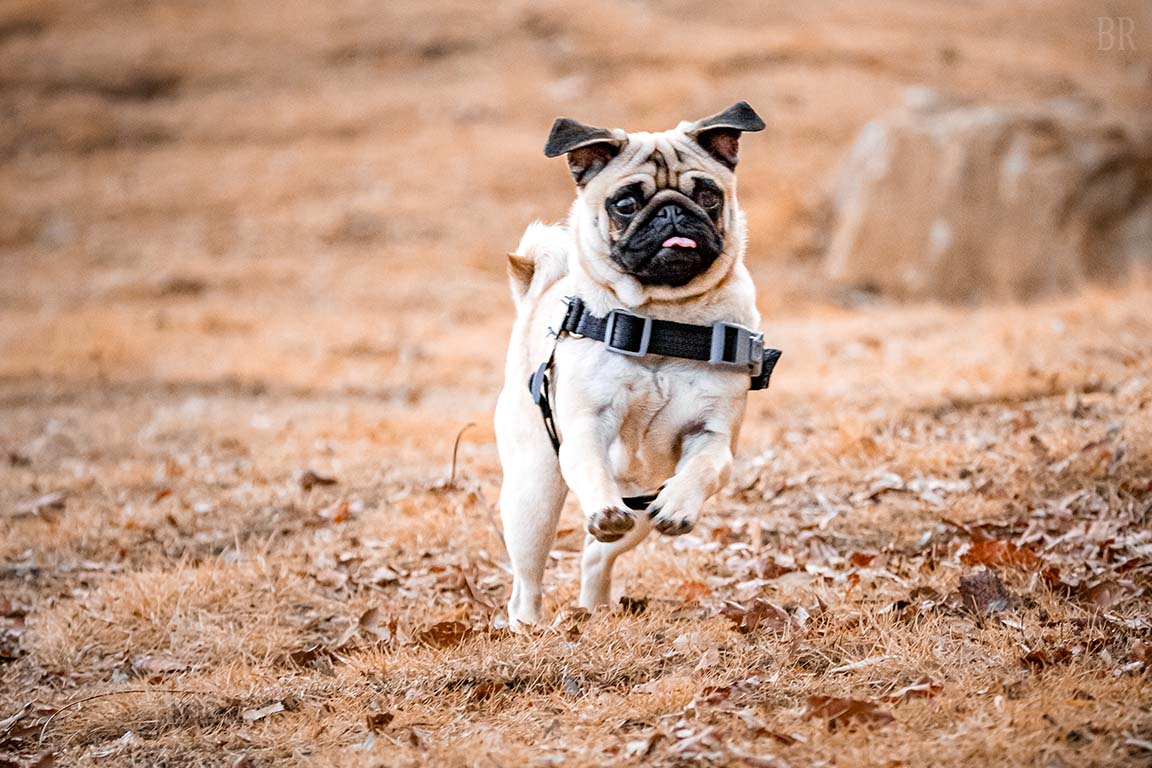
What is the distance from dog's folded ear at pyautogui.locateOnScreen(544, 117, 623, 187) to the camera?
4.09 metres

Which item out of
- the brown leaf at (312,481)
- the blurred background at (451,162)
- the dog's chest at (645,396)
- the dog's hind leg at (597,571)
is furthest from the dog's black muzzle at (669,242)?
the blurred background at (451,162)

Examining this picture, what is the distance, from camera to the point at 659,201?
4.02 m

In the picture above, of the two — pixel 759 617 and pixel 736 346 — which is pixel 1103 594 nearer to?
pixel 759 617

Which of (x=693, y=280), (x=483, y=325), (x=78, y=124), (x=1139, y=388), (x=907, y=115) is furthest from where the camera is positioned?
(x=78, y=124)

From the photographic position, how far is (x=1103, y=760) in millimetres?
3006

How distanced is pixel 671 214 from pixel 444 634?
1835 mm

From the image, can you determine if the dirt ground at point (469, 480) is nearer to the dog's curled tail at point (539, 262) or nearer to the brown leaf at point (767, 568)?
the brown leaf at point (767, 568)

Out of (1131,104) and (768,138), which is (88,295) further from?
(1131,104)

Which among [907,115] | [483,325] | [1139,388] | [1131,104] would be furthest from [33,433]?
[1131,104]

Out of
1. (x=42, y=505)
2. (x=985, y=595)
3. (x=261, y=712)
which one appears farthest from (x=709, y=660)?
(x=42, y=505)

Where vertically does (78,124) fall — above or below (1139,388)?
above

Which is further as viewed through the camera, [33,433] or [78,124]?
[78,124]

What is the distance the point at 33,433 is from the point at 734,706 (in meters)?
7.93

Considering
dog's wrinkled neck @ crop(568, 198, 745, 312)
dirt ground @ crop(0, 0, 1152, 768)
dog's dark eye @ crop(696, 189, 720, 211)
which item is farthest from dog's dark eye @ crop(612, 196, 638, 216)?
dirt ground @ crop(0, 0, 1152, 768)
